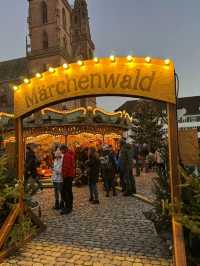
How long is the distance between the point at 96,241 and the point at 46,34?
175 feet

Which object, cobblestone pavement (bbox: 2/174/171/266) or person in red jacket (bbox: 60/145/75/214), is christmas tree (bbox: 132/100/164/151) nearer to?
person in red jacket (bbox: 60/145/75/214)

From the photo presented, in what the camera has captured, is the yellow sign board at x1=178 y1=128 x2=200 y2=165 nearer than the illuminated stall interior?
Yes

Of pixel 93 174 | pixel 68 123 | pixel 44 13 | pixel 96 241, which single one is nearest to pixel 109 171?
pixel 93 174

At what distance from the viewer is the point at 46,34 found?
5488 centimetres

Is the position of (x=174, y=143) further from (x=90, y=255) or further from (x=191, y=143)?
(x=90, y=255)

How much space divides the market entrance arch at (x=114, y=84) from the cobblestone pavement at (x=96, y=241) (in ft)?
3.24

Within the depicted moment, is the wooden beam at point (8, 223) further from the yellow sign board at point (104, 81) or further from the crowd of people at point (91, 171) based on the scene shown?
the crowd of people at point (91, 171)

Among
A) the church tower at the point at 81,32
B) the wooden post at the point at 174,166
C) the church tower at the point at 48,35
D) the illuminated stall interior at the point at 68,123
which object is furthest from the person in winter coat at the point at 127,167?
the church tower at the point at 81,32

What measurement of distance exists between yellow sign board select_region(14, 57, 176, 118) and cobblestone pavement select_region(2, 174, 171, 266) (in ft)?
8.98

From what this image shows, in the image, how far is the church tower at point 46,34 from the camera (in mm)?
52362

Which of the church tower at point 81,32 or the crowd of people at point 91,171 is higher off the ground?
the church tower at point 81,32

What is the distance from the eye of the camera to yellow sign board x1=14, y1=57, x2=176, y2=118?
5.66 m

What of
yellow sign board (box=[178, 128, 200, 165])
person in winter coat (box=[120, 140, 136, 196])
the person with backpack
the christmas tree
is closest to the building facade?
the christmas tree

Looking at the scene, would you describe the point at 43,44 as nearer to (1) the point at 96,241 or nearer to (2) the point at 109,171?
(2) the point at 109,171
